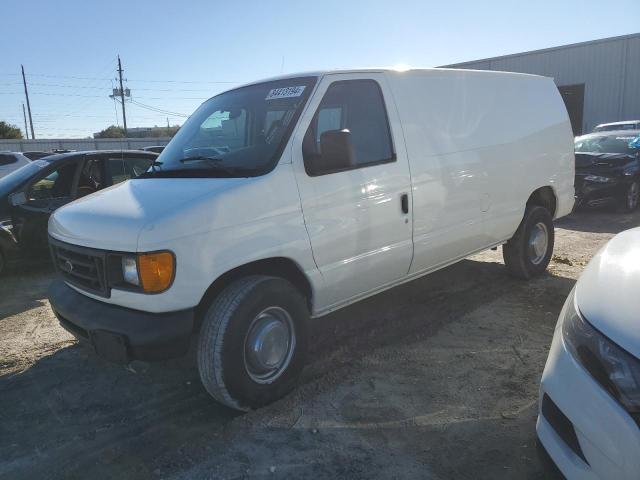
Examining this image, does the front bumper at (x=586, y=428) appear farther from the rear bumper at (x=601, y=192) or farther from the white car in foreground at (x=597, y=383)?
the rear bumper at (x=601, y=192)

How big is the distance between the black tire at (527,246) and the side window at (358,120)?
2.36 meters

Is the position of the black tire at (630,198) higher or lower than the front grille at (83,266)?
lower

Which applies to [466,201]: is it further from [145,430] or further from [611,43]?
[611,43]

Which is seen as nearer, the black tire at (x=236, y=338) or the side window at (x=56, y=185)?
the black tire at (x=236, y=338)

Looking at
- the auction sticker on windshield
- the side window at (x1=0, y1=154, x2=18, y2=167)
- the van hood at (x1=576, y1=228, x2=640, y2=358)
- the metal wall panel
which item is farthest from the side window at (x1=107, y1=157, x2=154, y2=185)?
the metal wall panel

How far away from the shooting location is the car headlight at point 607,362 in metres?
1.71

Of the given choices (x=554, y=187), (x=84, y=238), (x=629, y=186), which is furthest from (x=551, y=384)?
(x=629, y=186)

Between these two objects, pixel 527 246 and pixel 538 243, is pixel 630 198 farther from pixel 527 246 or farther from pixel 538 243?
pixel 527 246

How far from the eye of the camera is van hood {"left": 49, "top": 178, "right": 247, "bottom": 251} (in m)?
2.74

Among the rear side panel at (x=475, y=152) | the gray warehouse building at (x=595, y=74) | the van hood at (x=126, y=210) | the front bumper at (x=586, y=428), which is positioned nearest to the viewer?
the front bumper at (x=586, y=428)

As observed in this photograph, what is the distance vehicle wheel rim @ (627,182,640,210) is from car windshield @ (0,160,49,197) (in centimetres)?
1035

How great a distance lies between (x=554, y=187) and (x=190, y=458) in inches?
183

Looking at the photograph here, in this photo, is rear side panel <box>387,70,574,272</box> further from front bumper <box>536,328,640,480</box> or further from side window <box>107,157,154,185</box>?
side window <box>107,157,154,185</box>

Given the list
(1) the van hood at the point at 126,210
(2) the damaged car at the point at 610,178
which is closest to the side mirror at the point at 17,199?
(1) the van hood at the point at 126,210
